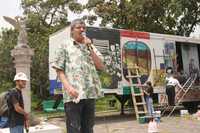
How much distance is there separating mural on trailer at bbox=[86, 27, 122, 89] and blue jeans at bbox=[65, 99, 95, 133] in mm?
10072

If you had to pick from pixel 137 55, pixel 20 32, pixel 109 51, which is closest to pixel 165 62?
pixel 137 55

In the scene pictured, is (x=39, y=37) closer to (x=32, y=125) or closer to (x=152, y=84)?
(x=152, y=84)

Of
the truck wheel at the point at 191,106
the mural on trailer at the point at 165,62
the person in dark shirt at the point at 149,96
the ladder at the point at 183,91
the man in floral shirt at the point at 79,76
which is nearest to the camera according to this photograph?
the man in floral shirt at the point at 79,76

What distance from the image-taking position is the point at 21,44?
15414 mm

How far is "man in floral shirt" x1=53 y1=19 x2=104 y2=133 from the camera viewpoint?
5.14 m

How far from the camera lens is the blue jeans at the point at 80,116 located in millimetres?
5141

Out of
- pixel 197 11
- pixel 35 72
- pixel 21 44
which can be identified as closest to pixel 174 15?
pixel 197 11

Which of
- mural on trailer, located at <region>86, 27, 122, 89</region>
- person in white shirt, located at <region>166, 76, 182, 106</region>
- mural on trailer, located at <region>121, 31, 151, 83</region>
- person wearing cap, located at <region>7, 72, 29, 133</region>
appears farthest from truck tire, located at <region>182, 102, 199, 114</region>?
person wearing cap, located at <region>7, 72, 29, 133</region>

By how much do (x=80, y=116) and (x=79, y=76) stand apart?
45 cm

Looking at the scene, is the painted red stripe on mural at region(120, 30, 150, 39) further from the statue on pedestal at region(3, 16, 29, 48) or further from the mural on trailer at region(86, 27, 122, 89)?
the statue on pedestal at region(3, 16, 29, 48)

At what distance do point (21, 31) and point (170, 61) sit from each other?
5.94 m

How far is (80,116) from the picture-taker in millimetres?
5203

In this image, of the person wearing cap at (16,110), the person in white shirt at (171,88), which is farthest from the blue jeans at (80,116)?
the person in white shirt at (171,88)

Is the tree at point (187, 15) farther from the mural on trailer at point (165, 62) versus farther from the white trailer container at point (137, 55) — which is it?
the mural on trailer at point (165, 62)
